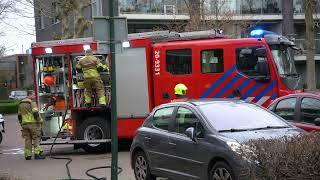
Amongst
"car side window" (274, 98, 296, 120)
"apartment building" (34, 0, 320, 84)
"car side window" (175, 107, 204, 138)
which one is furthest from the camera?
"apartment building" (34, 0, 320, 84)

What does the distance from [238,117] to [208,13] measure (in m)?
21.0

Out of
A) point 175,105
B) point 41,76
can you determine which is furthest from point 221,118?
point 41,76

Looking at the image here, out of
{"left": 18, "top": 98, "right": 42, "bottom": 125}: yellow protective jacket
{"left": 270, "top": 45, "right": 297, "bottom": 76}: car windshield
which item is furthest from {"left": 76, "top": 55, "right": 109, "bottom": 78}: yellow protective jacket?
{"left": 270, "top": 45, "right": 297, "bottom": 76}: car windshield

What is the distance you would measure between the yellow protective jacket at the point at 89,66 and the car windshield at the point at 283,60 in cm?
453

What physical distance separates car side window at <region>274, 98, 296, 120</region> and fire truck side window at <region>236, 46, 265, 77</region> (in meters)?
3.45

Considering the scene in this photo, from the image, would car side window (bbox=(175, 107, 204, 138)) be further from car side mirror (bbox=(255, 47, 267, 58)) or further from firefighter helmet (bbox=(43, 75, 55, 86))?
firefighter helmet (bbox=(43, 75, 55, 86))

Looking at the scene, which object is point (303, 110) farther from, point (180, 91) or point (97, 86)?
point (97, 86)

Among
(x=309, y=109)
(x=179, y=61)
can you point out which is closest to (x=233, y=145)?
(x=309, y=109)

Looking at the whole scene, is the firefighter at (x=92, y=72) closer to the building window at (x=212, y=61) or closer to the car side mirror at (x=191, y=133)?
the building window at (x=212, y=61)

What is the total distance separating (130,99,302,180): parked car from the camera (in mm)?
8289

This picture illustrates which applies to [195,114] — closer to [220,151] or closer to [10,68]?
[220,151]

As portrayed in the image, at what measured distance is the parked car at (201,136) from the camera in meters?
8.29

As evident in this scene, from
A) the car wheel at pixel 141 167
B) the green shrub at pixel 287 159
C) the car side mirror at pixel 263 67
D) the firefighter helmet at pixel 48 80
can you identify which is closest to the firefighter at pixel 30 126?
the firefighter helmet at pixel 48 80

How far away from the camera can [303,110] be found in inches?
427
